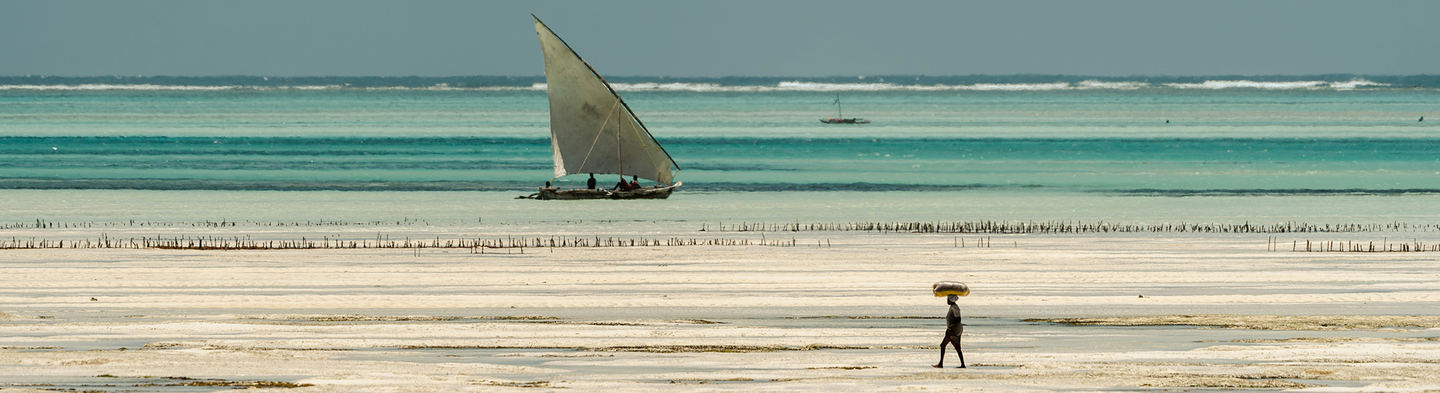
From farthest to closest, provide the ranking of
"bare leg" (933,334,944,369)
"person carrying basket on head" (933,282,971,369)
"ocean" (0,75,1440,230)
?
"ocean" (0,75,1440,230) → "bare leg" (933,334,944,369) → "person carrying basket on head" (933,282,971,369)

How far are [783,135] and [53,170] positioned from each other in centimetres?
5587

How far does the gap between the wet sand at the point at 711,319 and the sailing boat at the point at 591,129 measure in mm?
20030

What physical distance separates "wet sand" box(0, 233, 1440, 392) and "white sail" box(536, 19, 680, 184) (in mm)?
20093

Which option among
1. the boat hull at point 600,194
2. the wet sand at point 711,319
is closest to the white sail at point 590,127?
the boat hull at point 600,194

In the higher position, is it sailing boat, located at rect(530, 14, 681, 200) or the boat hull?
sailing boat, located at rect(530, 14, 681, 200)

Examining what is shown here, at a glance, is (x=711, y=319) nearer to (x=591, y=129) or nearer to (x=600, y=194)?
(x=600, y=194)

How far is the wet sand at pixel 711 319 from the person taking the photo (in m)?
13.6

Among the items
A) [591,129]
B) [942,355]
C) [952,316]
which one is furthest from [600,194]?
[952,316]

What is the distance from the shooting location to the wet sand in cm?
1359

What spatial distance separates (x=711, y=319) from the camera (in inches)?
697

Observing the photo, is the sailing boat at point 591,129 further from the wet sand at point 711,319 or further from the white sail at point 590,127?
the wet sand at point 711,319

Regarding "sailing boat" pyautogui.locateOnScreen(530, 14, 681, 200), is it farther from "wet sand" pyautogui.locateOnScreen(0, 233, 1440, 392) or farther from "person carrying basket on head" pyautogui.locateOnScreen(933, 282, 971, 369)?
"person carrying basket on head" pyautogui.locateOnScreen(933, 282, 971, 369)

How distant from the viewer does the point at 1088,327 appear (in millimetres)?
16875

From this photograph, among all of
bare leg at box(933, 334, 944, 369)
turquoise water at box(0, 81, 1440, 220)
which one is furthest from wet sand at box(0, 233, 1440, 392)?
turquoise water at box(0, 81, 1440, 220)
